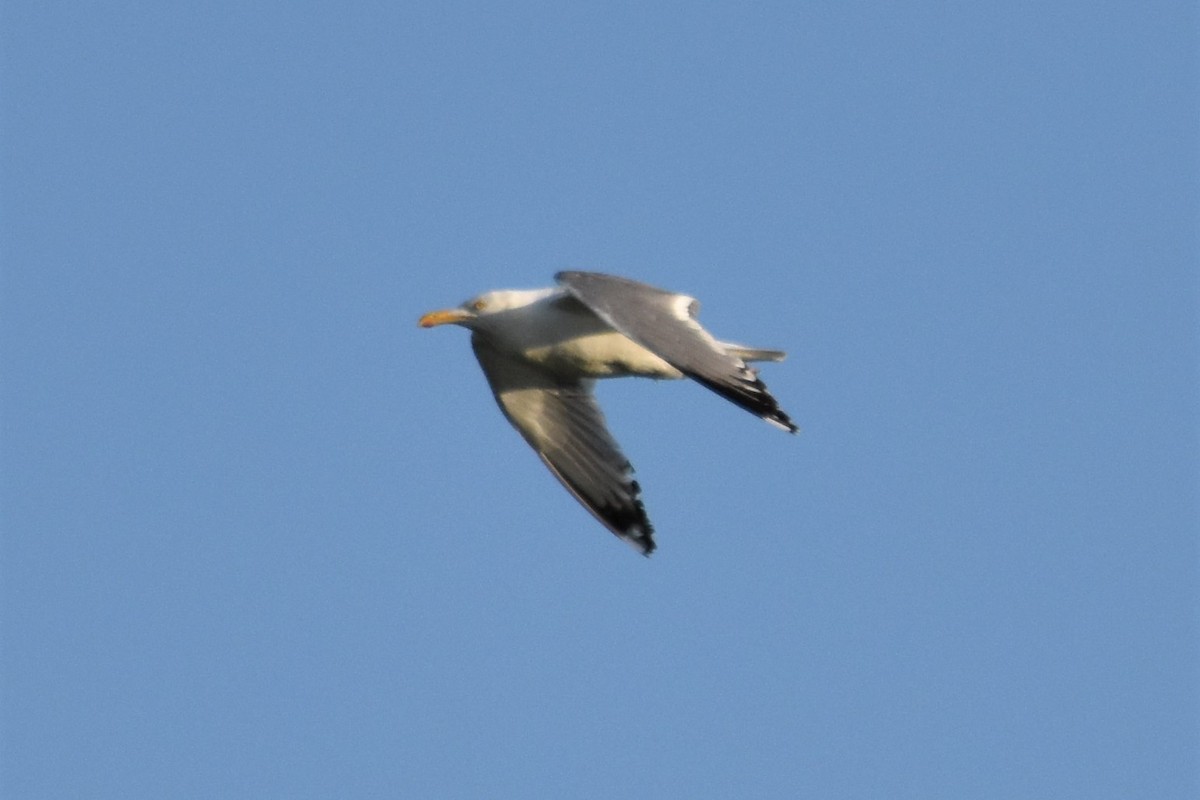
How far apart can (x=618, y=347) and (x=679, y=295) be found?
41 centimetres

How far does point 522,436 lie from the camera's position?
40.6ft

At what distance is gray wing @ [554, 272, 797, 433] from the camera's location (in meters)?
10.1

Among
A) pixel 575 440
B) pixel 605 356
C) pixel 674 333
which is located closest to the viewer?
pixel 674 333

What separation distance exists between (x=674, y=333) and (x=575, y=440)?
1813 mm

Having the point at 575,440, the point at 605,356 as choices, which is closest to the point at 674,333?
the point at 605,356

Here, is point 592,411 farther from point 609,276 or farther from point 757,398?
point 757,398

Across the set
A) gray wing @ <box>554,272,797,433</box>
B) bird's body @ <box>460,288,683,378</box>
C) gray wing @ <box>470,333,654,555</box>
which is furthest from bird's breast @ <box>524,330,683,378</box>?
gray wing @ <box>470,333,654,555</box>

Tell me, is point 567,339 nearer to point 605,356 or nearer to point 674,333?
point 605,356

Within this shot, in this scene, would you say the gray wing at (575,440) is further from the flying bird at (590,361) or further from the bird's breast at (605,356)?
the bird's breast at (605,356)

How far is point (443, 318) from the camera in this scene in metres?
11.9

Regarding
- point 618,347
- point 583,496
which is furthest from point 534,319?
point 583,496

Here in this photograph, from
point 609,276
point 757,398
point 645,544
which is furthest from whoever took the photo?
point 645,544

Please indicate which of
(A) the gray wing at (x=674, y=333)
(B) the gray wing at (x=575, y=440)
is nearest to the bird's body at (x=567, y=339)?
(A) the gray wing at (x=674, y=333)

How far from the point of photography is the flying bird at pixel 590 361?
10.4 meters
